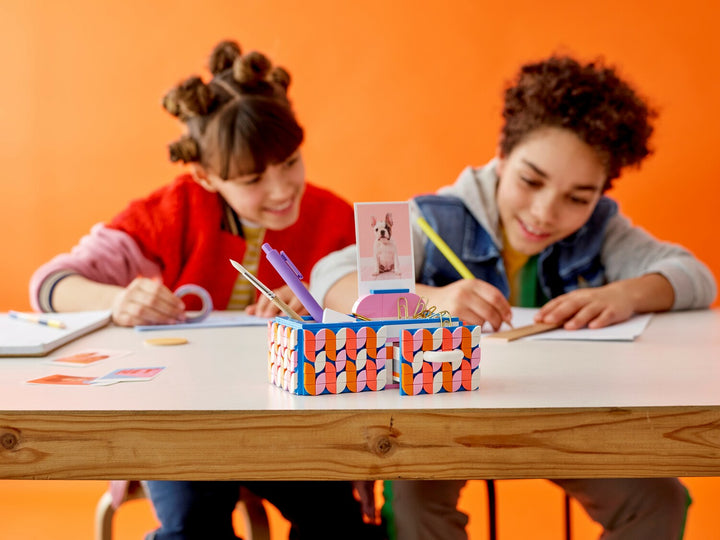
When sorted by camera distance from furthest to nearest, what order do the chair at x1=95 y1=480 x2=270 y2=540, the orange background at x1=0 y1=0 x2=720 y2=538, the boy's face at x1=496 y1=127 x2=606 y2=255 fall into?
1. the orange background at x1=0 y1=0 x2=720 y2=538
2. the boy's face at x1=496 y1=127 x2=606 y2=255
3. the chair at x1=95 y1=480 x2=270 y2=540

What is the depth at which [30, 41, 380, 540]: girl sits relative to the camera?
4.59 ft

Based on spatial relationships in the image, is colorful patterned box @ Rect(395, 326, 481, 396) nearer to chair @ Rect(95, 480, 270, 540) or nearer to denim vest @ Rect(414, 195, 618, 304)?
chair @ Rect(95, 480, 270, 540)

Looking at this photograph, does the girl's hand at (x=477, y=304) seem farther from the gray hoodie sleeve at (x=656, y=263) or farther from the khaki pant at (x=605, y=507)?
the gray hoodie sleeve at (x=656, y=263)

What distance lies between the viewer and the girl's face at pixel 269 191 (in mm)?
1458

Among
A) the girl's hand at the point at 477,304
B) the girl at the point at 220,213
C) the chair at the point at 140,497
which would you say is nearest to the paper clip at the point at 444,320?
the girl's hand at the point at 477,304

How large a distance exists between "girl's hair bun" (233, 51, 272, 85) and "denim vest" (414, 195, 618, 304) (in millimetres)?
362

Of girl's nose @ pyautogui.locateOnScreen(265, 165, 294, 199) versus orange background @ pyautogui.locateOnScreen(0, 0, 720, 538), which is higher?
orange background @ pyautogui.locateOnScreen(0, 0, 720, 538)

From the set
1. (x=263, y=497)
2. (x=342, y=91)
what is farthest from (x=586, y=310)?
(x=342, y=91)

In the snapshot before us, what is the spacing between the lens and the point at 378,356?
0.60 metres

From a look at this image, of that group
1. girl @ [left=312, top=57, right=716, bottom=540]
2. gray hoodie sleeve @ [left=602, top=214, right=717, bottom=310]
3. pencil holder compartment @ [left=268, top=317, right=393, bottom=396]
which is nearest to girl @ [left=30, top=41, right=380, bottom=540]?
girl @ [left=312, top=57, right=716, bottom=540]

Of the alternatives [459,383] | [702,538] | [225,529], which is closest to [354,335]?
[459,383]

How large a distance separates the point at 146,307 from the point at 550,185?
2.21ft

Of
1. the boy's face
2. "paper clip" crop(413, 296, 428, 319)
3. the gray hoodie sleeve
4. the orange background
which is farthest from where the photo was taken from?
the orange background

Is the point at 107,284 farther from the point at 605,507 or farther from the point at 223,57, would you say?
the point at 605,507
